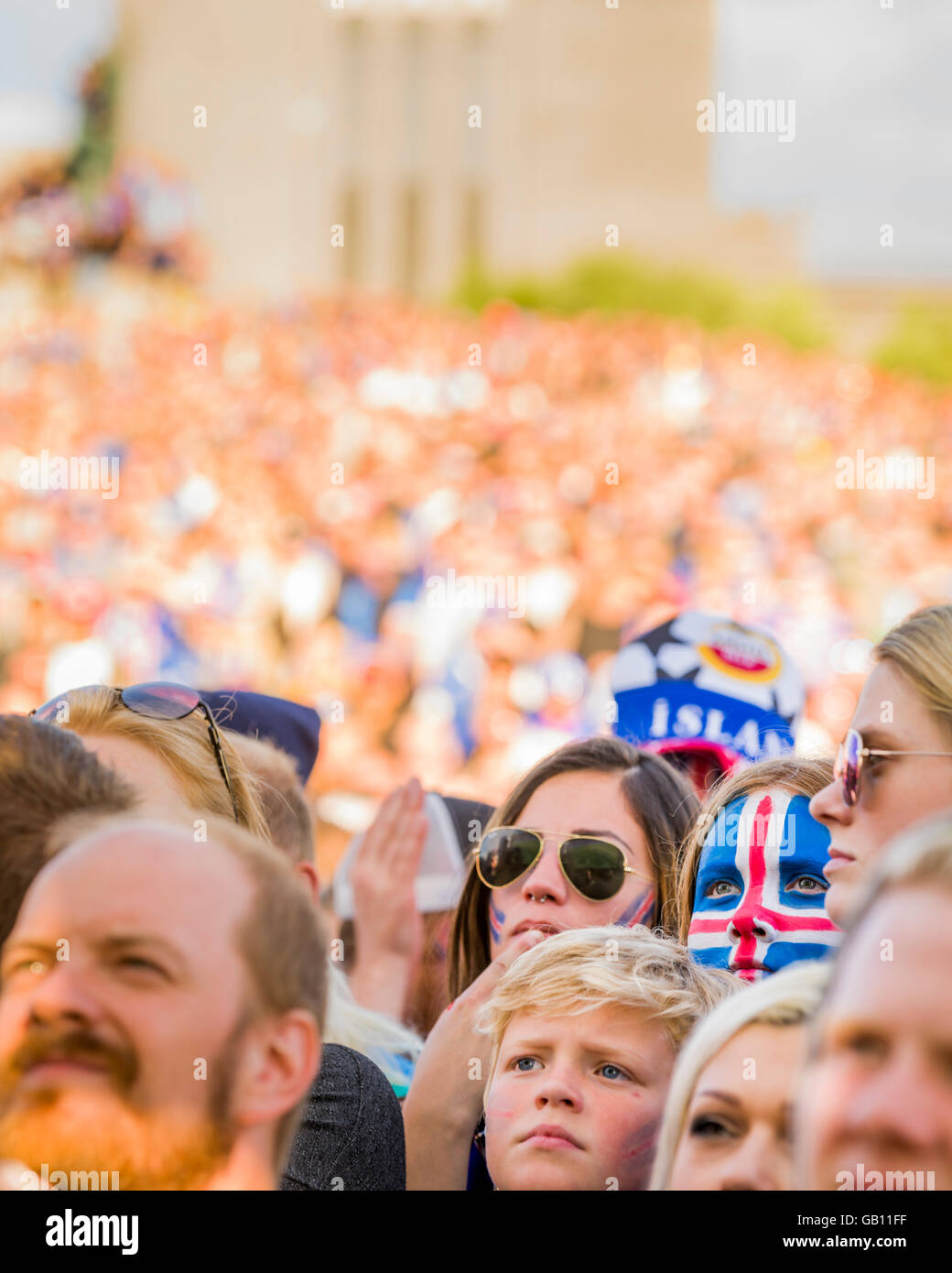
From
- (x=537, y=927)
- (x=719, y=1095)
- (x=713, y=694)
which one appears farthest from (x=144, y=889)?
(x=713, y=694)

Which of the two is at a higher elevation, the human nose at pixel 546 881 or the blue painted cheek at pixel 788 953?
the human nose at pixel 546 881

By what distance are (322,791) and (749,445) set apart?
586cm

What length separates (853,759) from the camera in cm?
139

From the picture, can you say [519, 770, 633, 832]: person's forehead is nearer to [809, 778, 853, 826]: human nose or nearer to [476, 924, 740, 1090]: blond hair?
[476, 924, 740, 1090]: blond hair

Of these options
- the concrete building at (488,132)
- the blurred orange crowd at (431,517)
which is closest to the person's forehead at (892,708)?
the blurred orange crowd at (431,517)

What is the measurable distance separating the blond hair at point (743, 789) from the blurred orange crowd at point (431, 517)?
443cm

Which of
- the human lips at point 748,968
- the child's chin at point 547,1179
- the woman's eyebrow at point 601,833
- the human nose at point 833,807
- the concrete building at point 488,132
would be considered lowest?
the child's chin at point 547,1179

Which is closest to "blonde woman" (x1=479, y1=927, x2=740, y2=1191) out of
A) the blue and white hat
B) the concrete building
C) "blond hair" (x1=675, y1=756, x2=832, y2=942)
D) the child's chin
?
the child's chin

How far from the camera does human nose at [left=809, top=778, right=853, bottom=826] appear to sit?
4.61ft

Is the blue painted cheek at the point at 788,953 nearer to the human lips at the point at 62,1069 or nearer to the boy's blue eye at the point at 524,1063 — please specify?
the boy's blue eye at the point at 524,1063

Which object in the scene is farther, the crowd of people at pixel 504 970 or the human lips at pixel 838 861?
the human lips at pixel 838 861

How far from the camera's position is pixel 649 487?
1091cm

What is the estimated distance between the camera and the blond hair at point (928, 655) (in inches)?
54.1

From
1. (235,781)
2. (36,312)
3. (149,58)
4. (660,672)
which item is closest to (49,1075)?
(235,781)
